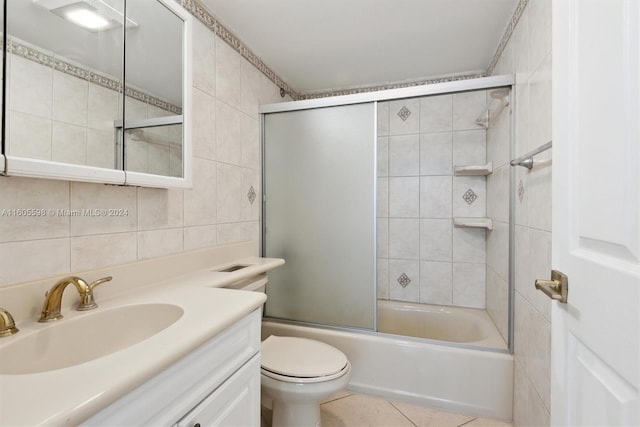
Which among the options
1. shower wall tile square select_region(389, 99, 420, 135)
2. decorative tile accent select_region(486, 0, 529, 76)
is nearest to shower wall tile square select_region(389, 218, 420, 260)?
shower wall tile square select_region(389, 99, 420, 135)

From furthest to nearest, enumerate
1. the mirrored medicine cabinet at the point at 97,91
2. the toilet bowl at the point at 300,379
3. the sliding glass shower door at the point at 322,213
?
1. the sliding glass shower door at the point at 322,213
2. the toilet bowl at the point at 300,379
3. the mirrored medicine cabinet at the point at 97,91

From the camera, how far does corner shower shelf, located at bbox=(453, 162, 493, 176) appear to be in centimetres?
217

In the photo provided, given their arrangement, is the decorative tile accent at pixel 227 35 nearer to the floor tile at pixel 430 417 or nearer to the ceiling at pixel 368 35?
the ceiling at pixel 368 35

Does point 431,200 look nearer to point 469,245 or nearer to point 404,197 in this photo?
point 404,197

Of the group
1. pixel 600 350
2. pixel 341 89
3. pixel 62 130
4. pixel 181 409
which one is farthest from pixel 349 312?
pixel 341 89

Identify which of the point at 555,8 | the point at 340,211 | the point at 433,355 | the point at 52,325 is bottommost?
the point at 433,355

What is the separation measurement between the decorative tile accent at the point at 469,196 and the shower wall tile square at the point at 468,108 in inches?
20.9

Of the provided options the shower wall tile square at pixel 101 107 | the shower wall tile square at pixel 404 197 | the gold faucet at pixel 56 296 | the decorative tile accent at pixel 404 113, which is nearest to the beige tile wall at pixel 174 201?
the shower wall tile square at pixel 101 107

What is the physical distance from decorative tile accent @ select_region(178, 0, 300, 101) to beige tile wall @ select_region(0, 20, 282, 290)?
0.14 ft

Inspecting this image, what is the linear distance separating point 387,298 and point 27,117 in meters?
2.57

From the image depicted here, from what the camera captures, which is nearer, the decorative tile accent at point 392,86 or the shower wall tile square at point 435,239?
the decorative tile accent at point 392,86

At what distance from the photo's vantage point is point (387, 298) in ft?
8.84

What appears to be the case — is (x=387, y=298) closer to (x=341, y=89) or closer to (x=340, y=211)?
(x=340, y=211)

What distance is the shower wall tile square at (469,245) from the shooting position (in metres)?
2.44
